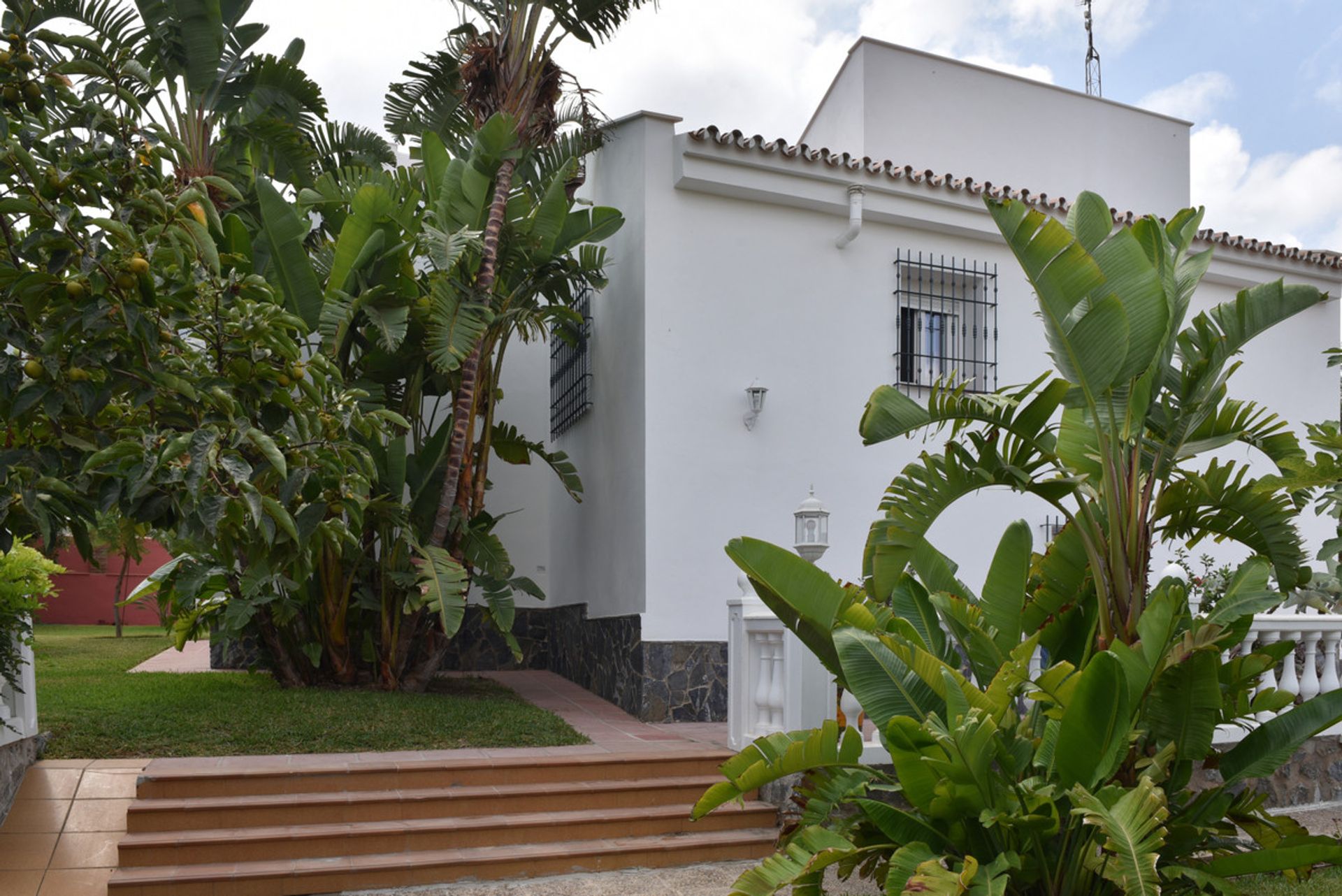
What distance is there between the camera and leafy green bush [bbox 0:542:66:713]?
7148 mm

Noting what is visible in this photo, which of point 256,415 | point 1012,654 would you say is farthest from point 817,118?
point 256,415

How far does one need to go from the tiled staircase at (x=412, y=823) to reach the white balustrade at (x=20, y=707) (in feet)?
3.10

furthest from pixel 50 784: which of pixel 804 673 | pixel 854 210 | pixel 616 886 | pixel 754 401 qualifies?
pixel 854 210

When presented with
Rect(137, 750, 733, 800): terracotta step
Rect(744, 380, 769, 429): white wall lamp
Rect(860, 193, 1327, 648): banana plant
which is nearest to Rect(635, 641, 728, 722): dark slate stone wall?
Rect(137, 750, 733, 800): terracotta step

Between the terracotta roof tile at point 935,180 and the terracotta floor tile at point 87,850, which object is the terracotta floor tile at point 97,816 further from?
the terracotta roof tile at point 935,180

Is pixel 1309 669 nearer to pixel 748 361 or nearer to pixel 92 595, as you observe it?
pixel 748 361

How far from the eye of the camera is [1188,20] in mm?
11688

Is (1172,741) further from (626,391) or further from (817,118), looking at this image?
(817,118)

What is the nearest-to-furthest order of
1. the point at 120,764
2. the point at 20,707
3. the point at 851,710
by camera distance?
1. the point at 851,710
2. the point at 20,707
3. the point at 120,764

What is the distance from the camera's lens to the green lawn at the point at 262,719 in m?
8.42

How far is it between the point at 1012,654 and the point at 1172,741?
931mm

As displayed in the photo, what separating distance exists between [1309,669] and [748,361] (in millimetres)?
5680

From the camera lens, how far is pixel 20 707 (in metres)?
7.73

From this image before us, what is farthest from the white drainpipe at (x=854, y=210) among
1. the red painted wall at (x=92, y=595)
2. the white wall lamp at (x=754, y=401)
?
the red painted wall at (x=92, y=595)
